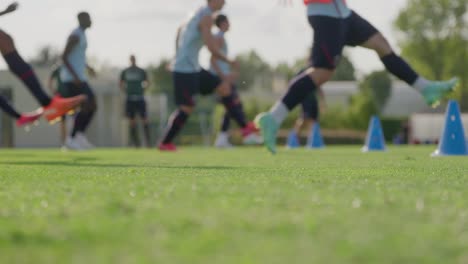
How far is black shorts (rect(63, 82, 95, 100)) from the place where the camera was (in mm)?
13844

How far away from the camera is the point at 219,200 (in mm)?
3607

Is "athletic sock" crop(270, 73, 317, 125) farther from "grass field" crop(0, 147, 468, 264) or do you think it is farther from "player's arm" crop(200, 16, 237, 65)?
"grass field" crop(0, 147, 468, 264)

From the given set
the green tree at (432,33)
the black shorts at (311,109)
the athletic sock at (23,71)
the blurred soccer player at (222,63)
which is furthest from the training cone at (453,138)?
the green tree at (432,33)

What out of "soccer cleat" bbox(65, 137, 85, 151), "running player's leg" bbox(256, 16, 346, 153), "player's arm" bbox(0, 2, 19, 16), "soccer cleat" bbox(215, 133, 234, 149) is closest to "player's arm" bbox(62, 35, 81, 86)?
"soccer cleat" bbox(65, 137, 85, 151)

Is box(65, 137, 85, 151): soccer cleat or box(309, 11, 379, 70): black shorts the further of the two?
box(65, 137, 85, 151): soccer cleat

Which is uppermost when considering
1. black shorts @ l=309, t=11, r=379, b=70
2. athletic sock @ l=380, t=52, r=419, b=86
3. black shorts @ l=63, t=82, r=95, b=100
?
black shorts @ l=309, t=11, r=379, b=70

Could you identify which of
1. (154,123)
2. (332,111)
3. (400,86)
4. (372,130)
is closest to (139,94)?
(372,130)

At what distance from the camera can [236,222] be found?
9.43 feet

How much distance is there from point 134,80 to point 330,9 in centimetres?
1122

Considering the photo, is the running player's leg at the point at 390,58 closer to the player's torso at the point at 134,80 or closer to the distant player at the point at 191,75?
the distant player at the point at 191,75

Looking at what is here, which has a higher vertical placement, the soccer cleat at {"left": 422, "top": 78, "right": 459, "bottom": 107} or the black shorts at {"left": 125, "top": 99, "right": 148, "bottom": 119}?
the soccer cleat at {"left": 422, "top": 78, "right": 459, "bottom": 107}

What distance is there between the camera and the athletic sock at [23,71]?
9125 millimetres

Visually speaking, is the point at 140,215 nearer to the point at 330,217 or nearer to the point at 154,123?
the point at 330,217

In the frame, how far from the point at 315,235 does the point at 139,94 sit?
54.1ft
